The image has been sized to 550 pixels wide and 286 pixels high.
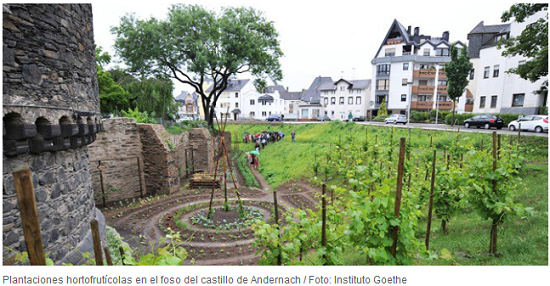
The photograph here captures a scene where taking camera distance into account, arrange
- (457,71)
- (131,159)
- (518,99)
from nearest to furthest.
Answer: (131,159) < (518,99) < (457,71)

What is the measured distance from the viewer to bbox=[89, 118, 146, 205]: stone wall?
13.2 metres

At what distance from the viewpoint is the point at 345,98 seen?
5588cm

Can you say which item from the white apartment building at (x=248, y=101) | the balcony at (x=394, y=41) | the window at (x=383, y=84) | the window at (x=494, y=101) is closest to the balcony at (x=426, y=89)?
the window at (x=383, y=84)

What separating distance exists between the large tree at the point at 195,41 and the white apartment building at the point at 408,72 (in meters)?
28.8

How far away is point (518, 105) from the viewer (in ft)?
94.0

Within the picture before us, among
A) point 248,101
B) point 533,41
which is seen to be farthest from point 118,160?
point 248,101

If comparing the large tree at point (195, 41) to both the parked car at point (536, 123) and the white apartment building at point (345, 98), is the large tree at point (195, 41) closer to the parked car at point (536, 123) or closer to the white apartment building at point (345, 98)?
the parked car at point (536, 123)

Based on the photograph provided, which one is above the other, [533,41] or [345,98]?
[533,41]

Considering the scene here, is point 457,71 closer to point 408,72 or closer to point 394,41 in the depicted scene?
point 408,72

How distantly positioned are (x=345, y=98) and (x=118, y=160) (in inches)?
1893

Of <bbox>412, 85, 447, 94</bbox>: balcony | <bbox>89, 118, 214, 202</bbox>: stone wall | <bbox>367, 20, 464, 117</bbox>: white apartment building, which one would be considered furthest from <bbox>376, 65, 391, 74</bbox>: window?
<bbox>89, 118, 214, 202</bbox>: stone wall

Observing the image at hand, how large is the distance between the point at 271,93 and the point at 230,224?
58013 millimetres

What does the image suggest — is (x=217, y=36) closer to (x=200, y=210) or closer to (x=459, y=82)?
(x=200, y=210)

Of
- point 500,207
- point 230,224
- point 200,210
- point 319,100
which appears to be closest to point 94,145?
point 200,210
